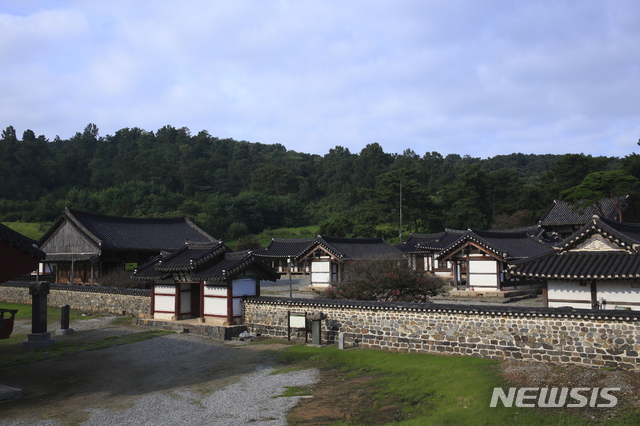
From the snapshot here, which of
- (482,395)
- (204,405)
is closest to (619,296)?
(482,395)

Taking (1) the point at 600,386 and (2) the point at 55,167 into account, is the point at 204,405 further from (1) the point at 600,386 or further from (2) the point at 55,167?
(2) the point at 55,167

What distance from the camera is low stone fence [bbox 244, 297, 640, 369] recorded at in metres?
11.9

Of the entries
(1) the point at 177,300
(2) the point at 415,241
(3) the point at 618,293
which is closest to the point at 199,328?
(1) the point at 177,300

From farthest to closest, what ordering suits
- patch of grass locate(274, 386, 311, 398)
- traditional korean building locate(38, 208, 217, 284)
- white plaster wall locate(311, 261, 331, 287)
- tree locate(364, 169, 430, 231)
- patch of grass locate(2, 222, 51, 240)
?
tree locate(364, 169, 430, 231)
patch of grass locate(2, 222, 51, 240)
white plaster wall locate(311, 261, 331, 287)
traditional korean building locate(38, 208, 217, 284)
patch of grass locate(274, 386, 311, 398)

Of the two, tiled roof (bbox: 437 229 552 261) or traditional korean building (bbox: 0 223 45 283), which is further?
tiled roof (bbox: 437 229 552 261)

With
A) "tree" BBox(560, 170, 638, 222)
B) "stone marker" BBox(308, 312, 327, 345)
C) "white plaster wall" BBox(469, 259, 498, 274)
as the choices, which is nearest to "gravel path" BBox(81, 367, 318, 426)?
"stone marker" BBox(308, 312, 327, 345)

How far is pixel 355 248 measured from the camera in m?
41.0

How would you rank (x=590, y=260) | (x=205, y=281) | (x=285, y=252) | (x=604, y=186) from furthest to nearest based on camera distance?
(x=285, y=252) < (x=604, y=186) < (x=205, y=281) < (x=590, y=260)

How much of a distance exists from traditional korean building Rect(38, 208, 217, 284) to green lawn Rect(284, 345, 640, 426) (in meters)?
25.2

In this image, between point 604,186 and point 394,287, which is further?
point 604,186

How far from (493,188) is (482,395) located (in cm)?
6530

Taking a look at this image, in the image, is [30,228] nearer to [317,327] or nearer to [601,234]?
[317,327]

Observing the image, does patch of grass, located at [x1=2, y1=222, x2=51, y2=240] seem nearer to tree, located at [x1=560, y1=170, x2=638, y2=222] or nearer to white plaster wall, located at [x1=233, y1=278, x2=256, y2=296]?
white plaster wall, located at [x1=233, y1=278, x2=256, y2=296]

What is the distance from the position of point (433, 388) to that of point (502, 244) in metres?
Answer: 24.1
